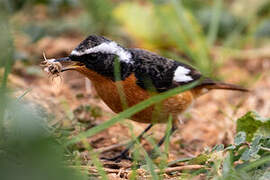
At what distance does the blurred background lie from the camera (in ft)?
13.7

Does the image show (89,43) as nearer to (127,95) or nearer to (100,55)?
(100,55)

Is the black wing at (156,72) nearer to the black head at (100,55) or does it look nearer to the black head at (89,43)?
the black head at (100,55)

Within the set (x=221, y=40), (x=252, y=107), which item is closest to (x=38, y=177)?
(x=252, y=107)

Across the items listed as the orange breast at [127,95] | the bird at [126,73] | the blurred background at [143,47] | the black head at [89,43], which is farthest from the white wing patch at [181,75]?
the black head at [89,43]

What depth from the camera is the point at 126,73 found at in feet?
13.0

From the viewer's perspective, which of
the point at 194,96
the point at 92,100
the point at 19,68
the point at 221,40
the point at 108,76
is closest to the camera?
the point at 108,76

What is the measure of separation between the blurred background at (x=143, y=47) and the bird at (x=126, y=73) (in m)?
0.24

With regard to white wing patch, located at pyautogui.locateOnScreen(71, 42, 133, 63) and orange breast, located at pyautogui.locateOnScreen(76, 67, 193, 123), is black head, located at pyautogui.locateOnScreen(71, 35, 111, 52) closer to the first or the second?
white wing patch, located at pyautogui.locateOnScreen(71, 42, 133, 63)

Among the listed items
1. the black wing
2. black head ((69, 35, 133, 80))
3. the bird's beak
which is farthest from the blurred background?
the black wing

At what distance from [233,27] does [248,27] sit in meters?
0.27

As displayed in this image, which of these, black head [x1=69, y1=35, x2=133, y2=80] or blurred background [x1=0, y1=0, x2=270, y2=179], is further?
blurred background [x1=0, y1=0, x2=270, y2=179]

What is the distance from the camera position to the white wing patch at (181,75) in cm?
438

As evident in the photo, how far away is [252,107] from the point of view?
18.0 feet

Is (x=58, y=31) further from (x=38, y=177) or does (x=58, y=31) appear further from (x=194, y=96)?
(x=38, y=177)
